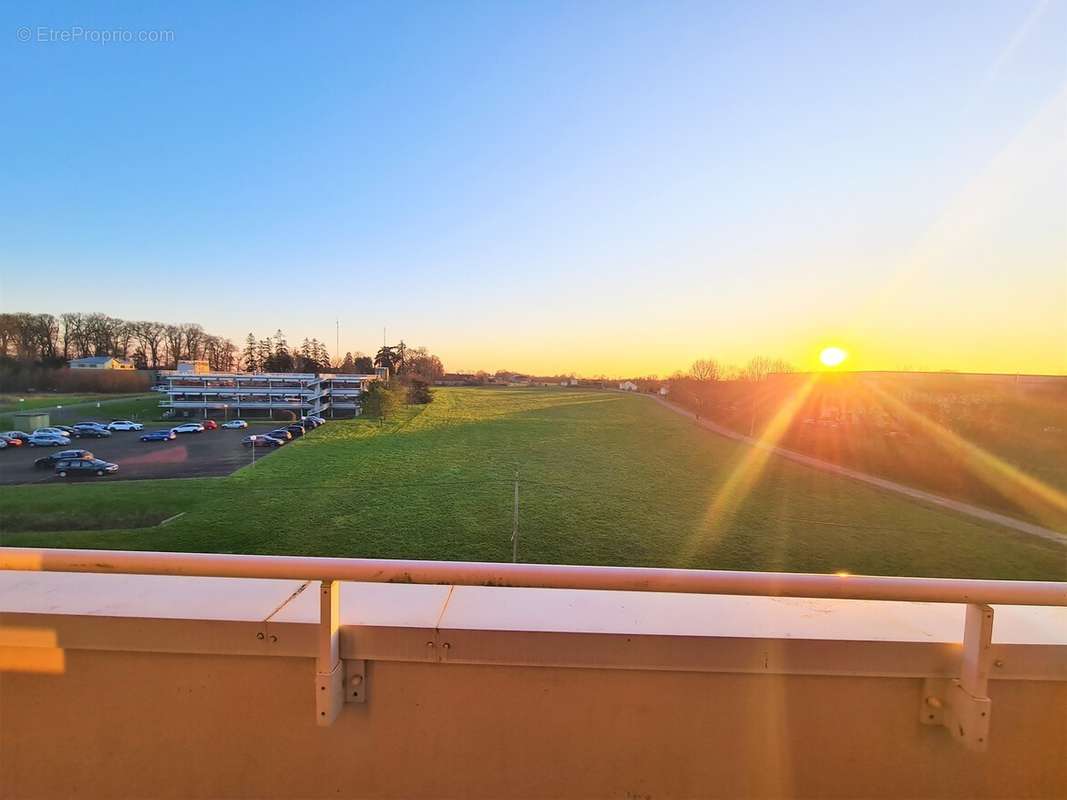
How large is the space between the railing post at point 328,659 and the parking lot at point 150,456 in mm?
16466

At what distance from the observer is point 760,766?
73 centimetres

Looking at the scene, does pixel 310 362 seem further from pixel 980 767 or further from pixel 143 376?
pixel 980 767

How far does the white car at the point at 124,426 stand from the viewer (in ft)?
65.5

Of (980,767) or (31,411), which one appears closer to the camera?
(980,767)

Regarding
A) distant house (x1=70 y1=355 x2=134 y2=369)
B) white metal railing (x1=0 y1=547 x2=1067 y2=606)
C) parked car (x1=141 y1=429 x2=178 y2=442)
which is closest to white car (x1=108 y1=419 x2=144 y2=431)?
parked car (x1=141 y1=429 x2=178 y2=442)

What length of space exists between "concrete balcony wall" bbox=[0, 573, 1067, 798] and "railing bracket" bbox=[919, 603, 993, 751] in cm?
4

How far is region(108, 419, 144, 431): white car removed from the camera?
20.0 metres

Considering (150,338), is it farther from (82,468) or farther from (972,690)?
(972,690)

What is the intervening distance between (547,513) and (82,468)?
1430 cm

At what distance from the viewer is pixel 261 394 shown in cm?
2495

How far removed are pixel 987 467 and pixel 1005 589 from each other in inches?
667

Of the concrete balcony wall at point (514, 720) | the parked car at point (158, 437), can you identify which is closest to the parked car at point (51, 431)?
the parked car at point (158, 437)

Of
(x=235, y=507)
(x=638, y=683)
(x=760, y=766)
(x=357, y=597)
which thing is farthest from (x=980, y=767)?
(x=235, y=507)

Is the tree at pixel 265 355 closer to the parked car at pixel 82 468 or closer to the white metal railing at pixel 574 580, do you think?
the parked car at pixel 82 468
